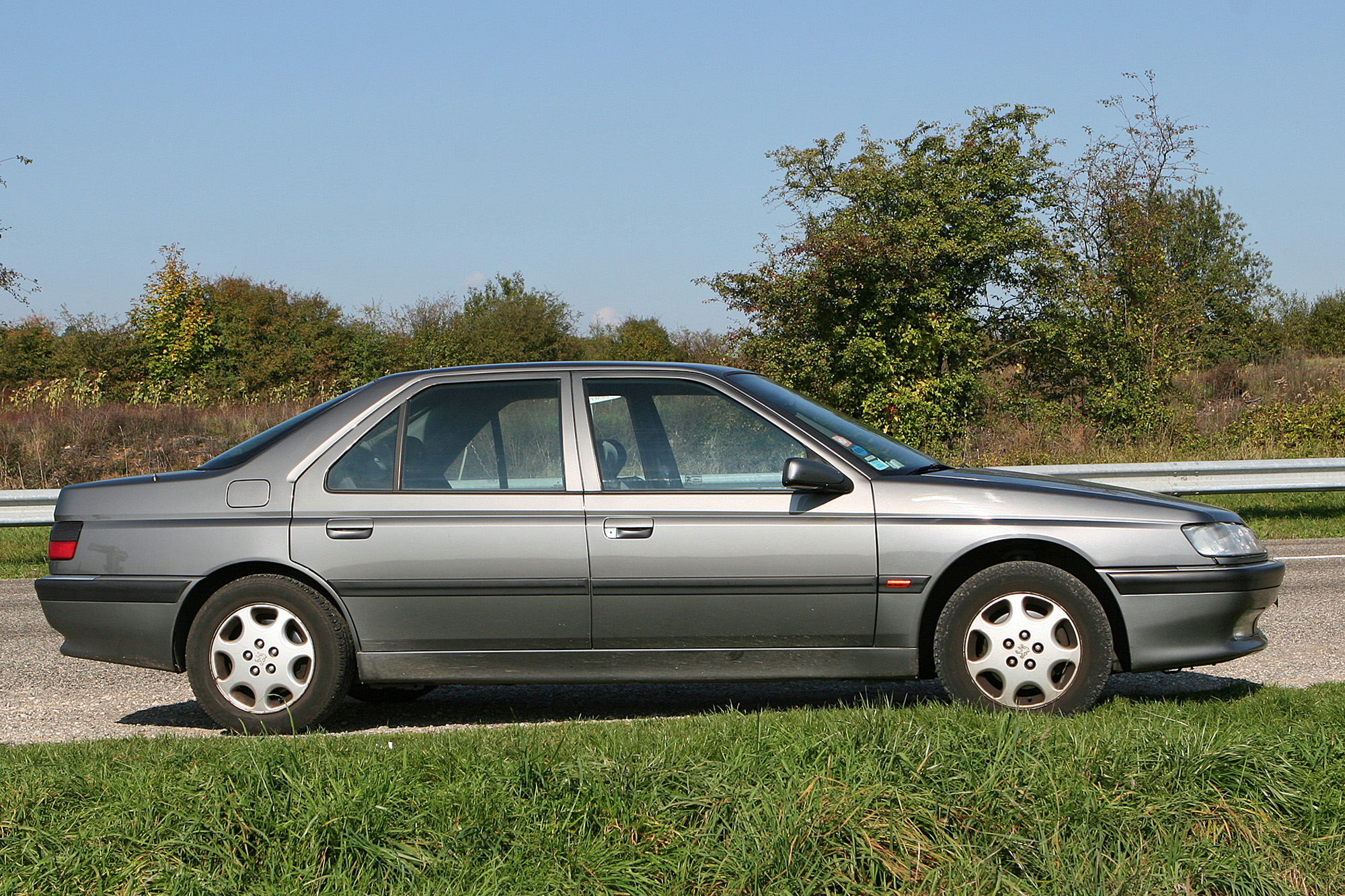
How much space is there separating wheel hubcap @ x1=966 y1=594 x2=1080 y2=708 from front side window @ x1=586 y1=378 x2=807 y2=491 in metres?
1.03

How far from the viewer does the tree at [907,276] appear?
19891 mm

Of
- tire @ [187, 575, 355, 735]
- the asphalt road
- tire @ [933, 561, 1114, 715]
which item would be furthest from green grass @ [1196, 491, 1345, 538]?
tire @ [187, 575, 355, 735]

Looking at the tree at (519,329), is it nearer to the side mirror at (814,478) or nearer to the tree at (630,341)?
the tree at (630,341)

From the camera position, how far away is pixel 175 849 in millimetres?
3215

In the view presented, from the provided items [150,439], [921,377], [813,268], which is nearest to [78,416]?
[150,439]

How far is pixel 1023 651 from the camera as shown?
4.78 meters

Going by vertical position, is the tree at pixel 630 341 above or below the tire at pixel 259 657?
above

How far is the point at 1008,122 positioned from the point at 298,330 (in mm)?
26742

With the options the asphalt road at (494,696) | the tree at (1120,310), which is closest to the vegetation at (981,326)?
the tree at (1120,310)

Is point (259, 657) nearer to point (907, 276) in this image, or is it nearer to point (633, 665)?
point (633, 665)

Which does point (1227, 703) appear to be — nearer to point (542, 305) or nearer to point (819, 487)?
point (819, 487)

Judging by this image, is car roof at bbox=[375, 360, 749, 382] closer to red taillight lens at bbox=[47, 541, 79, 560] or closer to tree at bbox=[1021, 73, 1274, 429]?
red taillight lens at bbox=[47, 541, 79, 560]

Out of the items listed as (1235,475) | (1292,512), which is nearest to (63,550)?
(1235,475)

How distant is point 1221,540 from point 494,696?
136 inches
